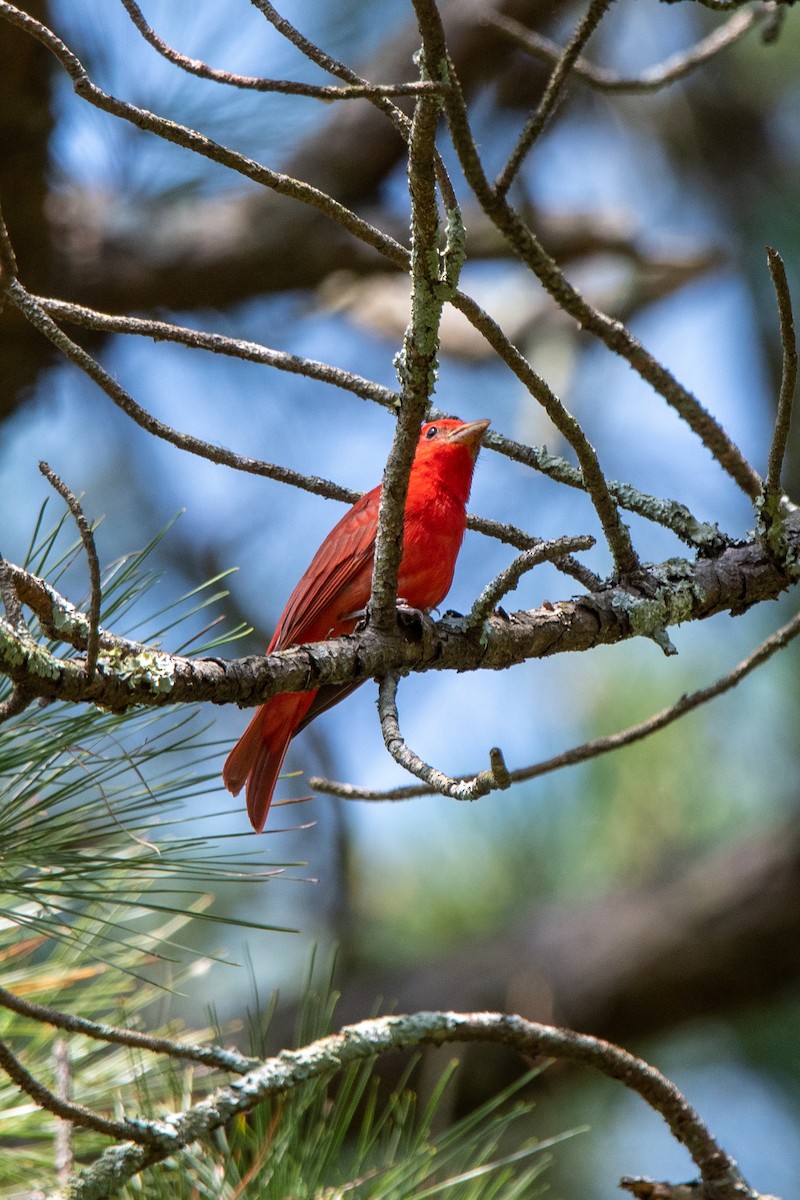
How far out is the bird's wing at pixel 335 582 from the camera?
319 centimetres

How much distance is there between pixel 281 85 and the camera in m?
1.40

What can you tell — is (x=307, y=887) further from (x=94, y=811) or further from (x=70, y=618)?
(x=70, y=618)

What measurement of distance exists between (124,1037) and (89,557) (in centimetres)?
87

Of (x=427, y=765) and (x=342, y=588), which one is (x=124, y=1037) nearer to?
(x=427, y=765)

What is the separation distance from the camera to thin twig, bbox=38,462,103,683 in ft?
4.52

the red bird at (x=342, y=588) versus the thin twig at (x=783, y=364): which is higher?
the red bird at (x=342, y=588)

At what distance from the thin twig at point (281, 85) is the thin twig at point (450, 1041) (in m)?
1.45

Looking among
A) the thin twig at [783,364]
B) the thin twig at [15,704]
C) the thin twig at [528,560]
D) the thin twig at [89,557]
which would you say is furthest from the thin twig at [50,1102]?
the thin twig at [783,364]

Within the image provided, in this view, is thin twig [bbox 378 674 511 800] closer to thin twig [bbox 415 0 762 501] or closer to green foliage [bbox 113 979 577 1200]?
thin twig [bbox 415 0 762 501]

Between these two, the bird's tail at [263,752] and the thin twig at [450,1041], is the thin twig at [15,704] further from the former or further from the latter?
the bird's tail at [263,752]

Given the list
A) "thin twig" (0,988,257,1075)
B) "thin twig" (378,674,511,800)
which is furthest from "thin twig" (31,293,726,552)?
"thin twig" (0,988,257,1075)

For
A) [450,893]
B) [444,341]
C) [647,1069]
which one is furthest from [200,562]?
[647,1069]

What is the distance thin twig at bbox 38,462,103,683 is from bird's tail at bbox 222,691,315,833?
4.95ft

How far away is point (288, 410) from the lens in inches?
264
